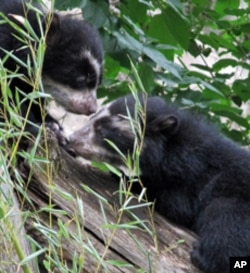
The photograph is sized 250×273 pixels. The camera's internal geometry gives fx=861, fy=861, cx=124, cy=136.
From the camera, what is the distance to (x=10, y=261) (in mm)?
3367

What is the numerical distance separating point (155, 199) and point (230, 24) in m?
2.00

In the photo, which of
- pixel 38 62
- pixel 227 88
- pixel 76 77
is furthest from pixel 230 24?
pixel 38 62

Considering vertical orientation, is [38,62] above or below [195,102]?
above

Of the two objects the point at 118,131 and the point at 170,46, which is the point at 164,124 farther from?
the point at 170,46

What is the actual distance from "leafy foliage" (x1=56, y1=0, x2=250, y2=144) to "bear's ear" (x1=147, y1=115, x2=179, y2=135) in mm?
410

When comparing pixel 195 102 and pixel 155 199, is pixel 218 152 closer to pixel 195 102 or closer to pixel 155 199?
pixel 155 199

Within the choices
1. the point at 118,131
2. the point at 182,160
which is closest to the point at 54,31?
the point at 118,131

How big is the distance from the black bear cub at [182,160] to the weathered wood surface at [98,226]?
0.18 meters

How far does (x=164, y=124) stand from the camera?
5141 millimetres

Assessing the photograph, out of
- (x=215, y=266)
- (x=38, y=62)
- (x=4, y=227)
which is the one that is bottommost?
(x=215, y=266)

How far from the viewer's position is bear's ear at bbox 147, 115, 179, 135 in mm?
A: 5133

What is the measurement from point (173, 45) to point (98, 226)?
6.04ft

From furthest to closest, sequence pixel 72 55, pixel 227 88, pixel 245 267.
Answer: pixel 227 88, pixel 72 55, pixel 245 267

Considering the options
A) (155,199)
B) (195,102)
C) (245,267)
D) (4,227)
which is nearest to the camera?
(4,227)
